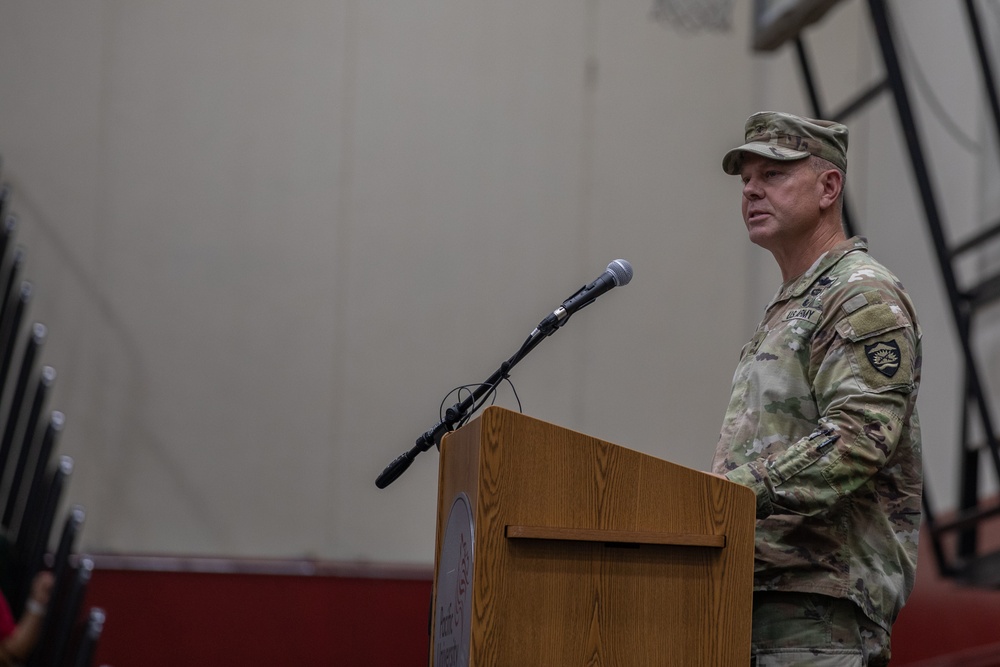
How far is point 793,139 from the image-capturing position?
6.18ft

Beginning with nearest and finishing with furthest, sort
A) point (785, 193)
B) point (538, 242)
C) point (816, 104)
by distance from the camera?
point (785, 193), point (816, 104), point (538, 242)

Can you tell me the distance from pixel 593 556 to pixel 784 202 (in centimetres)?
72

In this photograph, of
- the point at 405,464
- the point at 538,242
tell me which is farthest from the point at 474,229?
the point at 405,464

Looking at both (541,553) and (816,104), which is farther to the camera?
(816,104)

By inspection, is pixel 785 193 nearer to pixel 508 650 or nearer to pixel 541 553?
pixel 541 553

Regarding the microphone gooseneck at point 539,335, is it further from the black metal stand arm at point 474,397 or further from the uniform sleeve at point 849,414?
the uniform sleeve at point 849,414

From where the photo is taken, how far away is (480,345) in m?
5.09

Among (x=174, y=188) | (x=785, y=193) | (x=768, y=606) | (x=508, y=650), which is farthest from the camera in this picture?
(x=174, y=188)

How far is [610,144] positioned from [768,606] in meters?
3.76

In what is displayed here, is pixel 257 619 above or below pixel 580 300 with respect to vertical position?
below

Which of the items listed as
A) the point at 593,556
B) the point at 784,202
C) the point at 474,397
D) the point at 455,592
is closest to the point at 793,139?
the point at 784,202

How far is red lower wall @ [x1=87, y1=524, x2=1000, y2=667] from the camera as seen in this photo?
14.5 feet

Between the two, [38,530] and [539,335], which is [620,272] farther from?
[38,530]

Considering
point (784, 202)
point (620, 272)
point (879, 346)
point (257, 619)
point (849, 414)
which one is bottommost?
point (257, 619)
